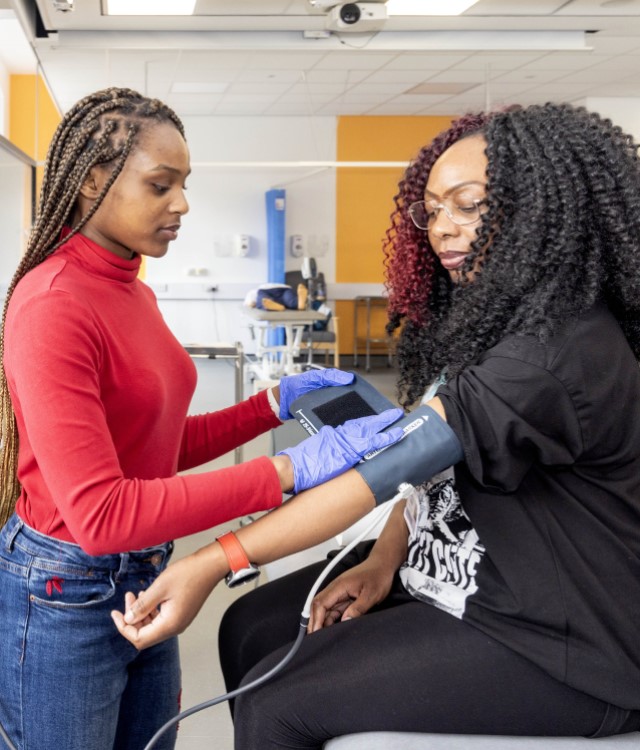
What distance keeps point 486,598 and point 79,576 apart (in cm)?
55

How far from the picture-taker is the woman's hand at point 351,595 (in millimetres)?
1253

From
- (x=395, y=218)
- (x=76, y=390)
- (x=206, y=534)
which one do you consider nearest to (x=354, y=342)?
(x=206, y=534)

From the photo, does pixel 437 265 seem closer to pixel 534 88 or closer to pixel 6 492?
pixel 6 492

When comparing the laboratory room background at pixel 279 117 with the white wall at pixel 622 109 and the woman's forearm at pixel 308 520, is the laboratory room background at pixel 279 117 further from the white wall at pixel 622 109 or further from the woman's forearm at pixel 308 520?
the woman's forearm at pixel 308 520

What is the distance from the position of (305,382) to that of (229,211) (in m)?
8.86

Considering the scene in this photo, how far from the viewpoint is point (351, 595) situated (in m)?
1.28

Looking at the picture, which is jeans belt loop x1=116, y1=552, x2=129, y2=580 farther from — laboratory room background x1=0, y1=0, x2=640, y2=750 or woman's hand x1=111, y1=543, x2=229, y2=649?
laboratory room background x1=0, y1=0, x2=640, y2=750

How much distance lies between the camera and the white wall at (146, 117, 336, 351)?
32.0 ft

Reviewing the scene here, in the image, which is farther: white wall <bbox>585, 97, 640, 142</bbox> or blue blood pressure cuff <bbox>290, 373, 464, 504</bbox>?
white wall <bbox>585, 97, 640, 142</bbox>

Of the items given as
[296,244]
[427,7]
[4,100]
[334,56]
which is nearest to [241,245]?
[296,244]

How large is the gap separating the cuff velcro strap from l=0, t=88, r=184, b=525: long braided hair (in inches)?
20.3

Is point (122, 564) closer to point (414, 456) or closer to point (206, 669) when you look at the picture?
point (414, 456)

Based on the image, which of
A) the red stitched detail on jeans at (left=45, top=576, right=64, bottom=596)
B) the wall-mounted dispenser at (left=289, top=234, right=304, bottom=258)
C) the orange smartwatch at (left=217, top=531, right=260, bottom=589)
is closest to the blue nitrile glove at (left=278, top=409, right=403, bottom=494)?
the orange smartwatch at (left=217, top=531, right=260, bottom=589)

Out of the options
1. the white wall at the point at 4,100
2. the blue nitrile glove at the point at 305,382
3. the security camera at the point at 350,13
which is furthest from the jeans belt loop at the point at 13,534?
the white wall at the point at 4,100
